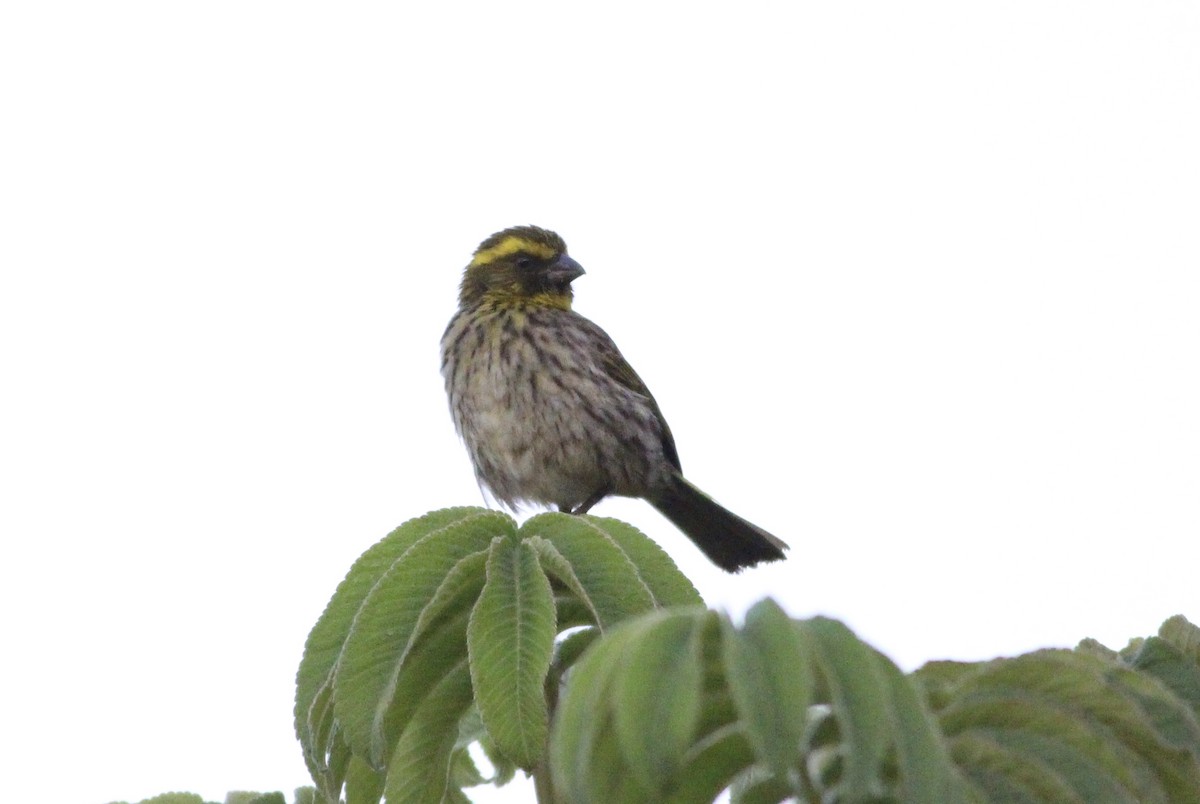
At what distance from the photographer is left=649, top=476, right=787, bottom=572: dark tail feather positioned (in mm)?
7379

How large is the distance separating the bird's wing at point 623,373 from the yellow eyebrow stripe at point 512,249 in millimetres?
346

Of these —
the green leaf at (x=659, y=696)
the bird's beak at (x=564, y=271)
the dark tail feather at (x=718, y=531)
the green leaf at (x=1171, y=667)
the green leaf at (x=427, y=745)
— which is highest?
the bird's beak at (x=564, y=271)

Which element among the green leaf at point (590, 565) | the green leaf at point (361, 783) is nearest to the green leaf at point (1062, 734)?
the green leaf at point (590, 565)

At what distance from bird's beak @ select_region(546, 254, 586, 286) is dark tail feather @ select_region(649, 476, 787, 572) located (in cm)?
102

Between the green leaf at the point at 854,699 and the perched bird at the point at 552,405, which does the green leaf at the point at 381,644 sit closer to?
the green leaf at the point at 854,699

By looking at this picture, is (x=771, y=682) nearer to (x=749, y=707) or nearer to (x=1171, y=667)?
(x=749, y=707)

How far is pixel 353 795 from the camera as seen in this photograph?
9.74 ft

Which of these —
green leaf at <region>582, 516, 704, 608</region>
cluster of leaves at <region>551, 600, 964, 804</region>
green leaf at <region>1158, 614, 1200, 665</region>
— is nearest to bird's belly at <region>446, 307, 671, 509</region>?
green leaf at <region>582, 516, 704, 608</region>

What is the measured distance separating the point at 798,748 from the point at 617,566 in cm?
114

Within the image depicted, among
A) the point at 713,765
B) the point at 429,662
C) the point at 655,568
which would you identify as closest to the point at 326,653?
the point at 429,662

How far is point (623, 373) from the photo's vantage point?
291 inches

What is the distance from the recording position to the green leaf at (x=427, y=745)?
9.45ft

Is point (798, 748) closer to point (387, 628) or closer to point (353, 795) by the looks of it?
point (387, 628)

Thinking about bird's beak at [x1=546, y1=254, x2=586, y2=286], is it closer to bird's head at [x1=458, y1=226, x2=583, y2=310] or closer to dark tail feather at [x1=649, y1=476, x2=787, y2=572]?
bird's head at [x1=458, y1=226, x2=583, y2=310]
